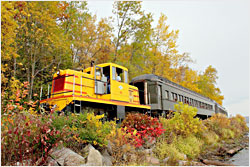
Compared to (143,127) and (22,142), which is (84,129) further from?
(143,127)

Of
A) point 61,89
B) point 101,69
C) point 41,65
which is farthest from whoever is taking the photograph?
point 41,65

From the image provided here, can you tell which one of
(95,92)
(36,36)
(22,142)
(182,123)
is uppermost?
(36,36)

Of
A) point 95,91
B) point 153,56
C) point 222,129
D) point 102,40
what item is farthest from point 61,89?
point 153,56

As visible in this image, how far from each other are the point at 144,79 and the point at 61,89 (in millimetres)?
5782

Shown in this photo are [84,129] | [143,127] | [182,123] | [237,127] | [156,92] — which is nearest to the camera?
[84,129]

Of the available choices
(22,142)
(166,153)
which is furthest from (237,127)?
(22,142)

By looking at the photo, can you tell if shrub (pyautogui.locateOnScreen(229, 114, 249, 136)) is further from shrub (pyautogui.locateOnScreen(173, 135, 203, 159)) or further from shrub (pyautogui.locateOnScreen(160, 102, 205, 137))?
shrub (pyautogui.locateOnScreen(173, 135, 203, 159))

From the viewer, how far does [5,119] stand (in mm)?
4246

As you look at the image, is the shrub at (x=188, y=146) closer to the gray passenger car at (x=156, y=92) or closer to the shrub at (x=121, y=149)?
the gray passenger car at (x=156, y=92)

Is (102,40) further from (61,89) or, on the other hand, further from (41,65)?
(61,89)

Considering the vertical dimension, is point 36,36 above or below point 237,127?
above

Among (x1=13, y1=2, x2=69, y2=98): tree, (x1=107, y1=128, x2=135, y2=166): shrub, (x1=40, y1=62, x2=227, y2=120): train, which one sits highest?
(x1=13, y1=2, x2=69, y2=98): tree

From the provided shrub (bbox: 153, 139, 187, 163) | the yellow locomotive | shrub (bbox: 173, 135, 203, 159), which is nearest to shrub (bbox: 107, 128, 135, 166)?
shrub (bbox: 153, 139, 187, 163)

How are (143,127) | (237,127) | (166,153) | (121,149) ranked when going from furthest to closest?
(237,127) < (143,127) < (166,153) < (121,149)
